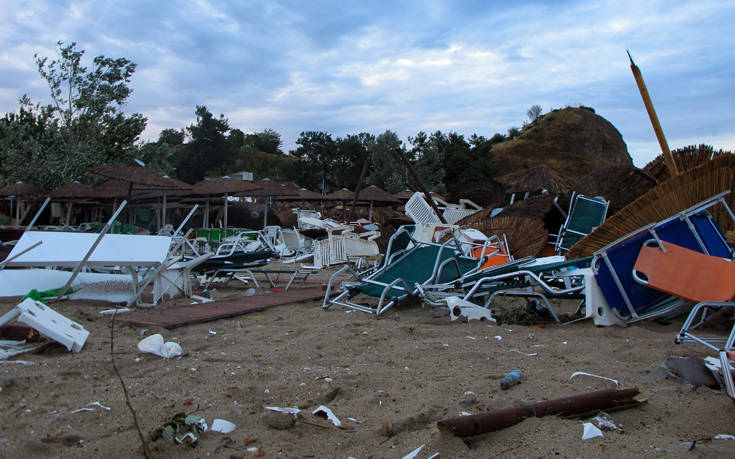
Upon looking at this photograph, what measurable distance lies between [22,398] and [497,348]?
2605mm

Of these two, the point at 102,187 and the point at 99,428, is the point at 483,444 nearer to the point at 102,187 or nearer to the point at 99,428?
the point at 99,428

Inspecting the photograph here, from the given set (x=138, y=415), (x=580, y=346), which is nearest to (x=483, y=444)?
(x=138, y=415)

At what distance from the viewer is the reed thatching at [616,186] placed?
Result: 945 centimetres

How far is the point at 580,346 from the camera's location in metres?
3.34

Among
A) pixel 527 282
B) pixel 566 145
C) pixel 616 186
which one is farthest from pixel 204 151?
pixel 527 282

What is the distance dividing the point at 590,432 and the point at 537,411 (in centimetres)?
22

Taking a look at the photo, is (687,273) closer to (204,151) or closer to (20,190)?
(20,190)

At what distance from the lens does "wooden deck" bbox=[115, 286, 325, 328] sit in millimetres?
4313

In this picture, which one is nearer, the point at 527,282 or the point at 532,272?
the point at 532,272

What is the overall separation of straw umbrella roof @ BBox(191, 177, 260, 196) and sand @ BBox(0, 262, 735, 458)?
436 inches

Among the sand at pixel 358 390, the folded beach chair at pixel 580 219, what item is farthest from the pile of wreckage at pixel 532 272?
the folded beach chair at pixel 580 219

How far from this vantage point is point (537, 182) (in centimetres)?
1397

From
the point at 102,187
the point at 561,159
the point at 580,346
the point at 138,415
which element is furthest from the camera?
the point at 561,159

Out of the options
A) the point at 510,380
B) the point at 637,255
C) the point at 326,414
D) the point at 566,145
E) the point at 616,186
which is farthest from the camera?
the point at 566,145
